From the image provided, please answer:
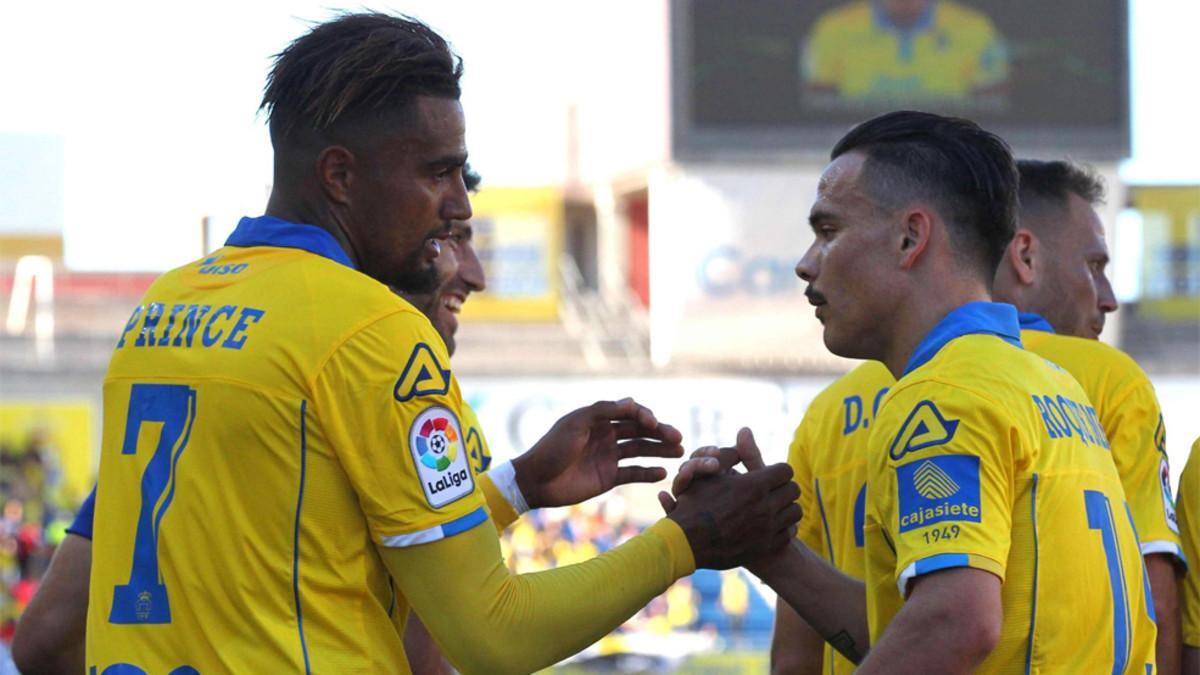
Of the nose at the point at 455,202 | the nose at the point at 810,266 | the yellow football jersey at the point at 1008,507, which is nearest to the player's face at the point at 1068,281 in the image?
the nose at the point at 810,266

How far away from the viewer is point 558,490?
129 inches

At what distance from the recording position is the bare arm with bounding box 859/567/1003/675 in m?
2.28

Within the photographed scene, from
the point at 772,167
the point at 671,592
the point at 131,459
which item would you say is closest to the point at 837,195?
the point at 131,459

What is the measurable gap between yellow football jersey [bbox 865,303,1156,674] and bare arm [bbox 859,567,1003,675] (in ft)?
0.09

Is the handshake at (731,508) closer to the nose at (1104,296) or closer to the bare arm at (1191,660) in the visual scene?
the bare arm at (1191,660)

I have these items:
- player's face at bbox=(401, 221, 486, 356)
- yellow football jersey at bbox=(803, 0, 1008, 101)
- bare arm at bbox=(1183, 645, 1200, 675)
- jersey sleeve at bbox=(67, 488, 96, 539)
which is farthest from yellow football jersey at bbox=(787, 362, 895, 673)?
yellow football jersey at bbox=(803, 0, 1008, 101)

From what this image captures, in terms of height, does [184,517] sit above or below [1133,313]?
above

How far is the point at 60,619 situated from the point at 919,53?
71.3ft

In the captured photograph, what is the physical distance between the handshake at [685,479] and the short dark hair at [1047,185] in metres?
1.44

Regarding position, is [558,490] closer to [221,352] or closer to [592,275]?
[221,352]

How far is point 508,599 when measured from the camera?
246 centimetres

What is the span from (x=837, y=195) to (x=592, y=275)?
28.7 metres

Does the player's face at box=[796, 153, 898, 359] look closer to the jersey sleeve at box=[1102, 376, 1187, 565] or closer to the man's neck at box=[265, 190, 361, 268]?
the man's neck at box=[265, 190, 361, 268]

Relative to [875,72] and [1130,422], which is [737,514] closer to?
[1130,422]
